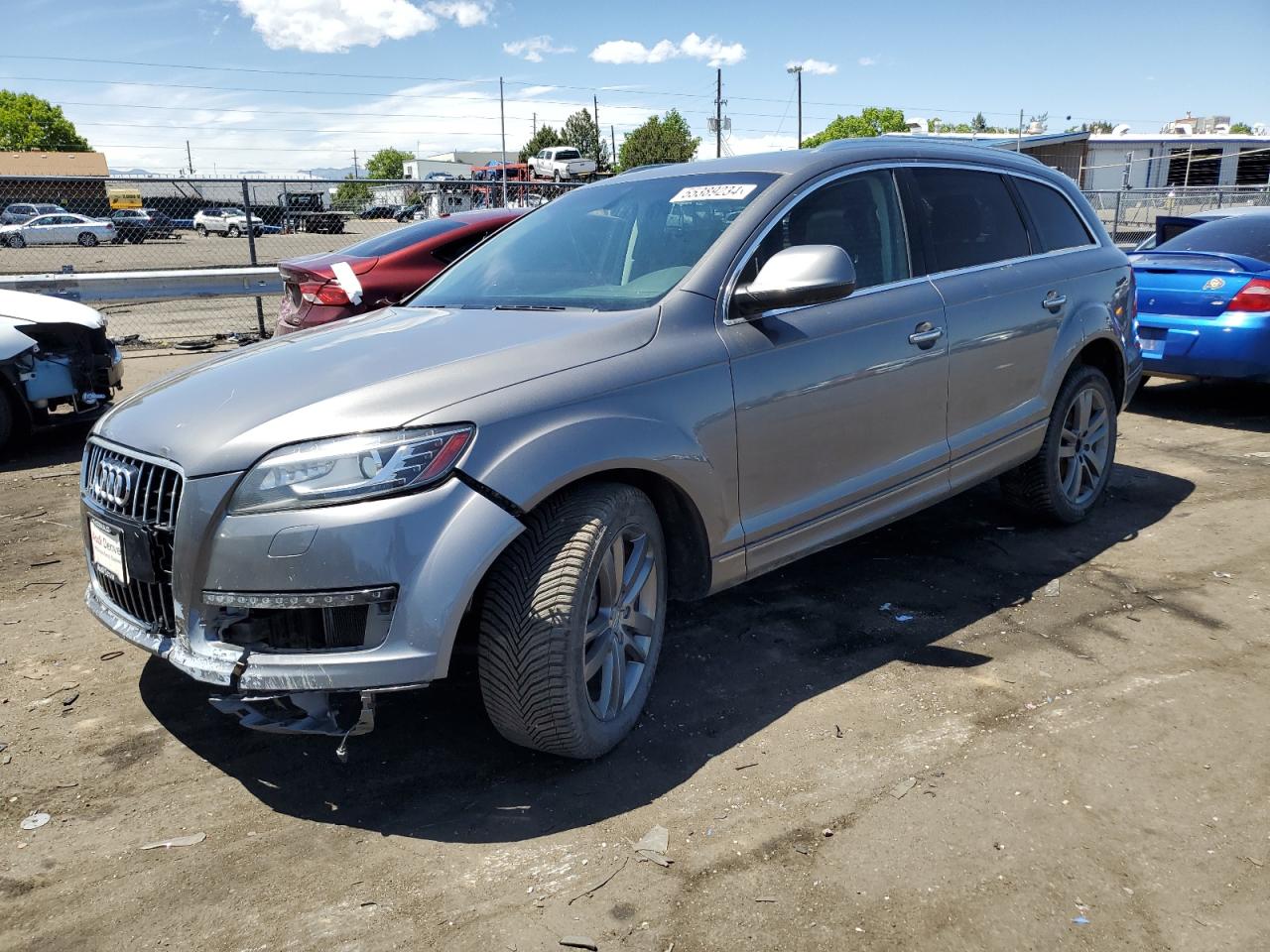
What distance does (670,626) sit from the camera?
415 cm

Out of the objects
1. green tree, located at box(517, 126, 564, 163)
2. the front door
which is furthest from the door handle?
green tree, located at box(517, 126, 564, 163)

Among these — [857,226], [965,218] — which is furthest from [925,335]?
[965,218]

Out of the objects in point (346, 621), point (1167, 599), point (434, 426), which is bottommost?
point (1167, 599)

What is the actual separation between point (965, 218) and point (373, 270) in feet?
16.3

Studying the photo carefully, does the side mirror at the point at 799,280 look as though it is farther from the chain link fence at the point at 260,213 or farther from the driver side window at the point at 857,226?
the chain link fence at the point at 260,213

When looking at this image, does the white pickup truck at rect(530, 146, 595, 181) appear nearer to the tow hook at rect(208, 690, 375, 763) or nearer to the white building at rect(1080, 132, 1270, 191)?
the white building at rect(1080, 132, 1270, 191)

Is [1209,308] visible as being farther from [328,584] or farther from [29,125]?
[29,125]

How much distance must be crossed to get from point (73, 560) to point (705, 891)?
3.84 m

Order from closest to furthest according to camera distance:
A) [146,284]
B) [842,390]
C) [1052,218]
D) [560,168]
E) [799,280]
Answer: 1. [799,280]
2. [842,390]
3. [1052,218]
4. [146,284]
5. [560,168]

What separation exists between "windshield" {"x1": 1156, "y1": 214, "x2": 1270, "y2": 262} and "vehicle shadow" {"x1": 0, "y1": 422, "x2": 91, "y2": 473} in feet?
27.4

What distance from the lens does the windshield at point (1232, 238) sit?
7797 mm

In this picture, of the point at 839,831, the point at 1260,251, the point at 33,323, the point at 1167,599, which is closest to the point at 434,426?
the point at 839,831

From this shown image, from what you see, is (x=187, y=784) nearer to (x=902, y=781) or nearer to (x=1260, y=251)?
(x=902, y=781)

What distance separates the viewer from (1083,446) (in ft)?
17.2
